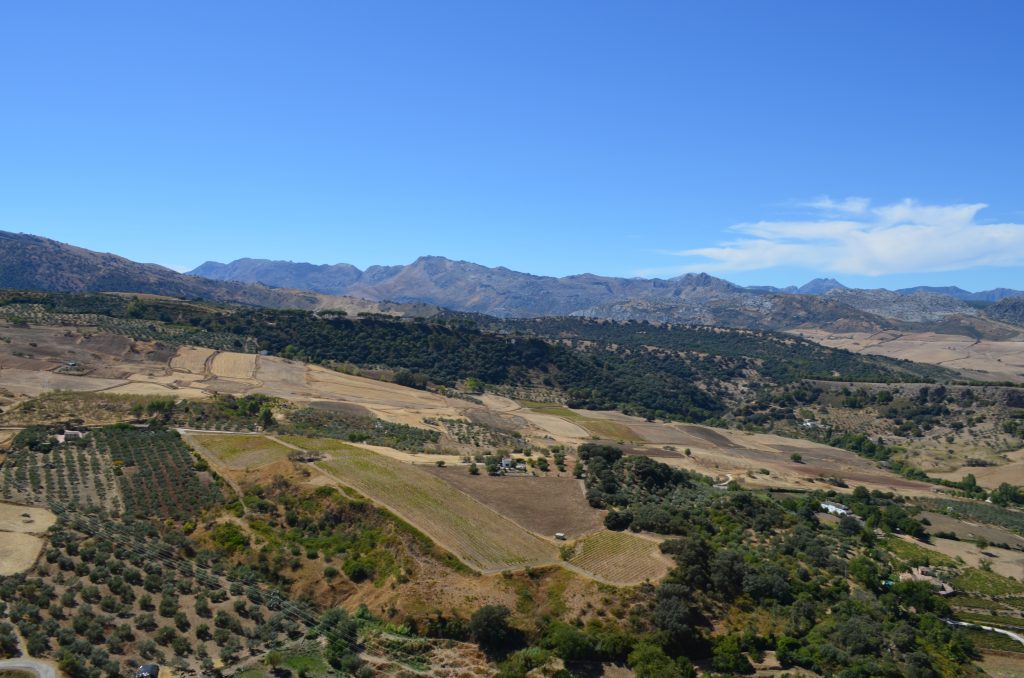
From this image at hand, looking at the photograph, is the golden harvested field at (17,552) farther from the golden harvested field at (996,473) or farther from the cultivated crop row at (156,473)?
the golden harvested field at (996,473)

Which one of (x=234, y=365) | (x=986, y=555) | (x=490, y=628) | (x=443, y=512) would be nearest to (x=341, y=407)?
(x=234, y=365)

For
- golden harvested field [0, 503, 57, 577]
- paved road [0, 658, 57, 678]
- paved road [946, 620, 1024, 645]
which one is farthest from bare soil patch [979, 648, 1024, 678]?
golden harvested field [0, 503, 57, 577]

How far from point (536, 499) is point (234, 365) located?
295ft

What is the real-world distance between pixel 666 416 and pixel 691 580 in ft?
362

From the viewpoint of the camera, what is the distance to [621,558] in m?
58.8

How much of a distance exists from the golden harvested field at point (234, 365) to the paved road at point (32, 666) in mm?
97702

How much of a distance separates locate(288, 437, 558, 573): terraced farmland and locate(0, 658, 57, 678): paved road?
91.0 ft

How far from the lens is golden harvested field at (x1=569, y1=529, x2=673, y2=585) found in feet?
182

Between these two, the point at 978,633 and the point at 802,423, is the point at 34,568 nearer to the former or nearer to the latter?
the point at 978,633

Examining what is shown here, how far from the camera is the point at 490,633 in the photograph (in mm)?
46625

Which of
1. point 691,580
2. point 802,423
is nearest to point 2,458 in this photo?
point 691,580

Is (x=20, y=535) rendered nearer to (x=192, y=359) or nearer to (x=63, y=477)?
(x=63, y=477)

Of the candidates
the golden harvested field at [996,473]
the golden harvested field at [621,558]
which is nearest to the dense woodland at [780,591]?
the golden harvested field at [621,558]

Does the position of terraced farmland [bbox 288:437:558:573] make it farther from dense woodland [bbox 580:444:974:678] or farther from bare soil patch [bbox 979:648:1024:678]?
bare soil patch [bbox 979:648:1024:678]
